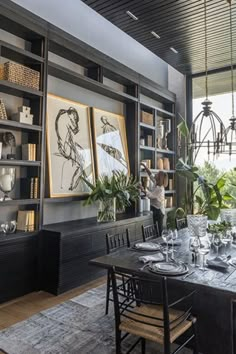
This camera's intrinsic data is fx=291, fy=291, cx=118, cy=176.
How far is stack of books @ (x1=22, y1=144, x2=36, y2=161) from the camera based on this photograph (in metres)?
3.83

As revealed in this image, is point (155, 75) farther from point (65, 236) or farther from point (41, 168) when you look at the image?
point (65, 236)

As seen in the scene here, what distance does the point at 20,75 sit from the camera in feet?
12.2

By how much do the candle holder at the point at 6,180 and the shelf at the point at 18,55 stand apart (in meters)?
1.47

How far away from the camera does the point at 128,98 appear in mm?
5684

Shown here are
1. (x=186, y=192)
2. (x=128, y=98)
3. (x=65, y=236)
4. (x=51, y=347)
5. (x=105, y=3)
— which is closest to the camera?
(x=51, y=347)

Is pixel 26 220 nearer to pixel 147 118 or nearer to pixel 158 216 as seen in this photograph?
pixel 158 216

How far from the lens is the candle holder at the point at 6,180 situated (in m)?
3.57

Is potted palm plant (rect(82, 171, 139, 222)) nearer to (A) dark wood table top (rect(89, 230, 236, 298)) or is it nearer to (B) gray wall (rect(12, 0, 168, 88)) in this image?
(A) dark wood table top (rect(89, 230, 236, 298))

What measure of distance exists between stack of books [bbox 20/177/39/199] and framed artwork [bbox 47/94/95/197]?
423mm

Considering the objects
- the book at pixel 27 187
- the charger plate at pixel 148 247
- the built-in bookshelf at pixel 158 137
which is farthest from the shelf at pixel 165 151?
the charger plate at pixel 148 247

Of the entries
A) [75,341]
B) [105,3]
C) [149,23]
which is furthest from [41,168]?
[149,23]

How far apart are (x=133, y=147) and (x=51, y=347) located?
407 centimetres

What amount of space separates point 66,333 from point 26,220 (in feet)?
5.12

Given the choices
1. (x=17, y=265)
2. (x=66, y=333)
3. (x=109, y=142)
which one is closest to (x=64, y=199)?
(x=17, y=265)
